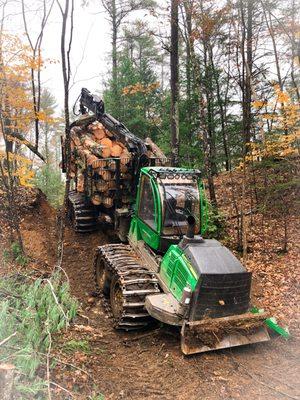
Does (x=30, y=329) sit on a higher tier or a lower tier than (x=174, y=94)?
lower

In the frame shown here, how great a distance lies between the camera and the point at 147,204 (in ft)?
24.9

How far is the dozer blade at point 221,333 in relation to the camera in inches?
219

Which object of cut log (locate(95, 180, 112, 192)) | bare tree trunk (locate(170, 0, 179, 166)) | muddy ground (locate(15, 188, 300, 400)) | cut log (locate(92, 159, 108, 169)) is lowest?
muddy ground (locate(15, 188, 300, 400))

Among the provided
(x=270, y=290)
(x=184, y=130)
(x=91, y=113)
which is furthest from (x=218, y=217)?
(x=184, y=130)

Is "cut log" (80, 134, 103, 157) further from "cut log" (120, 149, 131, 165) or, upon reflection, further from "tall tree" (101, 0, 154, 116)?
"tall tree" (101, 0, 154, 116)

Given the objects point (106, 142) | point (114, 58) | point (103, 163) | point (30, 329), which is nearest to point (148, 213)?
point (103, 163)

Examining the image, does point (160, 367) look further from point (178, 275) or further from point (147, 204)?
point (147, 204)

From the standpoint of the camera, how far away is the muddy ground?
4863mm

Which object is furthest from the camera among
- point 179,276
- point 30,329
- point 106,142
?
point 106,142

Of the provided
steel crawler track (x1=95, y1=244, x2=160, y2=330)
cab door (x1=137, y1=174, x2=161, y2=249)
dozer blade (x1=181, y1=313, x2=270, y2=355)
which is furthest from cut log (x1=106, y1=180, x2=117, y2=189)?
dozer blade (x1=181, y1=313, x2=270, y2=355)

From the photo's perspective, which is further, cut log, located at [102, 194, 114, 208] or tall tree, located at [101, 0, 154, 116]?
tall tree, located at [101, 0, 154, 116]

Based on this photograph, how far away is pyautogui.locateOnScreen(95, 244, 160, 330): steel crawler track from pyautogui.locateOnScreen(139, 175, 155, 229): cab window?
0.90m

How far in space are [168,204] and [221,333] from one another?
2442mm

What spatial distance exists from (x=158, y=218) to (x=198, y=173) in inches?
54.8
